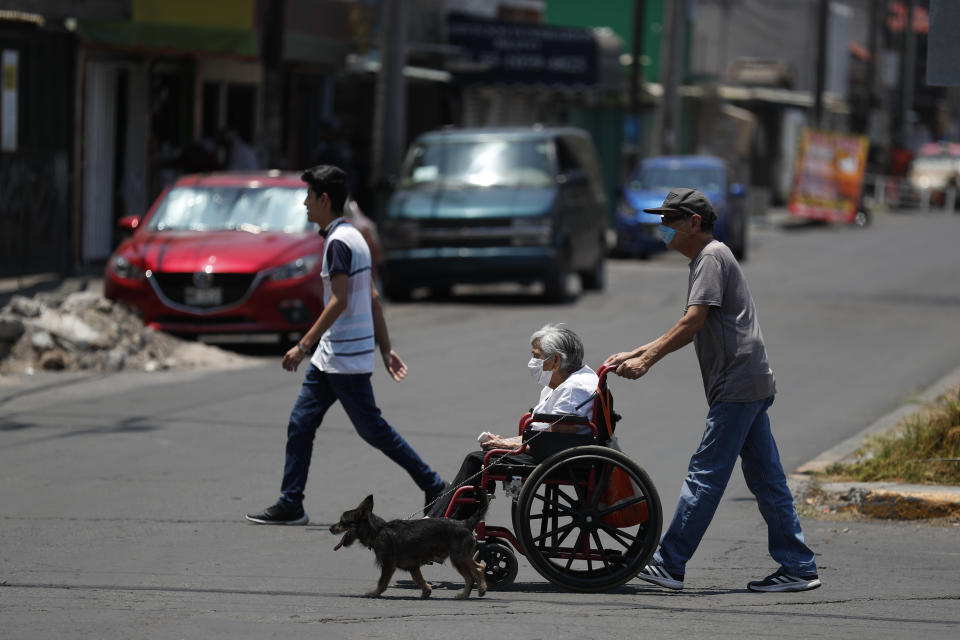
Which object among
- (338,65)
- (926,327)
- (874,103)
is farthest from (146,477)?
(874,103)

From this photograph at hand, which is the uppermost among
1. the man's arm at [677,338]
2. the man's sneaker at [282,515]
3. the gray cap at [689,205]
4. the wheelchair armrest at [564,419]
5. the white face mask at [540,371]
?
the gray cap at [689,205]

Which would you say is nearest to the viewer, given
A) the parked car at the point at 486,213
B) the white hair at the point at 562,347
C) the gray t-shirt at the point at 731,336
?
the gray t-shirt at the point at 731,336

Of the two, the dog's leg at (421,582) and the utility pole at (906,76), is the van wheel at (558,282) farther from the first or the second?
the utility pole at (906,76)

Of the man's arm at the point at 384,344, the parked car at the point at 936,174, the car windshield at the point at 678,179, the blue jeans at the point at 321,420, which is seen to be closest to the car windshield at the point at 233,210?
the man's arm at the point at 384,344

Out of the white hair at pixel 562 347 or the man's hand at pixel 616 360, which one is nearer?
the man's hand at pixel 616 360

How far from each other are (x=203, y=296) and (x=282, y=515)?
6912 mm

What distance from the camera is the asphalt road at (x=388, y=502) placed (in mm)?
6266

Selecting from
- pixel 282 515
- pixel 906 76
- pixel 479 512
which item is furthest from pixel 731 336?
pixel 906 76

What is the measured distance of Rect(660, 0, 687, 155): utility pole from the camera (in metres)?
35.4

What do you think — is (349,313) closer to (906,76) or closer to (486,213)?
(486,213)

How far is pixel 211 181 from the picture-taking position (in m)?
16.5

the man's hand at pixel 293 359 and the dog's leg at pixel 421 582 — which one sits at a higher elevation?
Result: the man's hand at pixel 293 359

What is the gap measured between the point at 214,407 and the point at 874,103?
183 ft

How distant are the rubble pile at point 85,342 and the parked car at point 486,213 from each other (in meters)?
5.42
